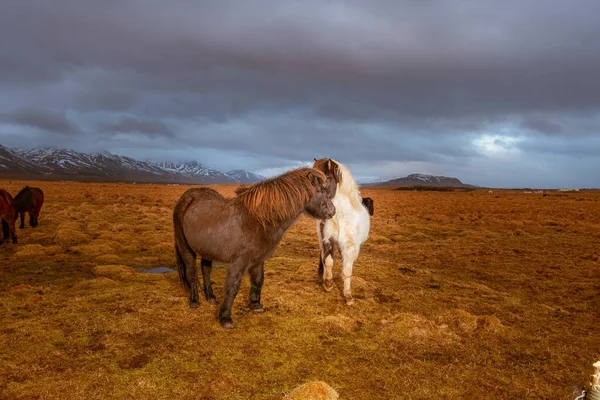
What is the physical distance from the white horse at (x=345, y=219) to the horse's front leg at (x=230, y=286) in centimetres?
226

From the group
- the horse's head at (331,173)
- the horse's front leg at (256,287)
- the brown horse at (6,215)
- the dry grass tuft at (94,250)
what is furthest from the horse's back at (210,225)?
the brown horse at (6,215)

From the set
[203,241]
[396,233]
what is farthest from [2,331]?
[396,233]

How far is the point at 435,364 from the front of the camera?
180 inches

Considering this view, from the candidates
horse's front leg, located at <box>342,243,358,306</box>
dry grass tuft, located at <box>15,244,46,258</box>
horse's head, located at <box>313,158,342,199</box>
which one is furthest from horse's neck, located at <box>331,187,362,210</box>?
dry grass tuft, located at <box>15,244,46,258</box>

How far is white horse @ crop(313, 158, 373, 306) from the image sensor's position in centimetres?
695

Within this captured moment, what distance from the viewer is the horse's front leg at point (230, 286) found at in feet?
18.1

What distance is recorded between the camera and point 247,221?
18.7ft

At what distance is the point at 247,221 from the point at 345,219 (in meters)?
2.25

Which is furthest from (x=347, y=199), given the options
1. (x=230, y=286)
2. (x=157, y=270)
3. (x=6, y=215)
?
(x=6, y=215)

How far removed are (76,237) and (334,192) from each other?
11.5m

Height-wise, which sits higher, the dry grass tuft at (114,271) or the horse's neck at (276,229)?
the horse's neck at (276,229)

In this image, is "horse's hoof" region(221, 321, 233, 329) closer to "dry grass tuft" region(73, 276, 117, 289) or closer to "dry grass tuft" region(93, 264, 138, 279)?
"dry grass tuft" region(73, 276, 117, 289)

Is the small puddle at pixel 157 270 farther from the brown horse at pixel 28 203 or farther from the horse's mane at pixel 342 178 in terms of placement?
the brown horse at pixel 28 203

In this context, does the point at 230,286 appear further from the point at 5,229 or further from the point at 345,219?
the point at 5,229
